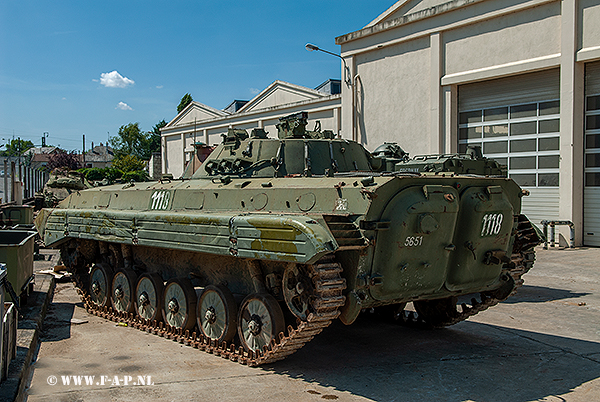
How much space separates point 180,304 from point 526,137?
14268 millimetres

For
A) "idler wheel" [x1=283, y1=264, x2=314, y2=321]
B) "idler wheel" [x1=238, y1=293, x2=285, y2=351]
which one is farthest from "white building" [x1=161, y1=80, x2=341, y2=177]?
"idler wheel" [x1=283, y1=264, x2=314, y2=321]

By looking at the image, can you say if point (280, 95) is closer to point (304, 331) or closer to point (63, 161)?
point (304, 331)

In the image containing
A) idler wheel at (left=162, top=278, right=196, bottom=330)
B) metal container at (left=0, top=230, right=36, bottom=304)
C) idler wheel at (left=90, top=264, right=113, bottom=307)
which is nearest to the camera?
idler wheel at (left=162, top=278, right=196, bottom=330)

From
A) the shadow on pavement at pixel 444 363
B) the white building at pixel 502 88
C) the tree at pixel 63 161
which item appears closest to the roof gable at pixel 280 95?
the white building at pixel 502 88

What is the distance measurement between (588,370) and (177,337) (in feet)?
16.7

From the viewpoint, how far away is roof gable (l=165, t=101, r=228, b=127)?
37716 mm

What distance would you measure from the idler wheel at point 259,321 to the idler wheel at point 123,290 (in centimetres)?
298

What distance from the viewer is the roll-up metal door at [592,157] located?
57.3 ft

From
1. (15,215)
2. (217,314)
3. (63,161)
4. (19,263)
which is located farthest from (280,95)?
(63,161)

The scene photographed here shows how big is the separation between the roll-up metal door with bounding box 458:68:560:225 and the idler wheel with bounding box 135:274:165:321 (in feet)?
45.1

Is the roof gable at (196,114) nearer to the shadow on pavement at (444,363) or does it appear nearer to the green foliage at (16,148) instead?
the green foliage at (16,148)

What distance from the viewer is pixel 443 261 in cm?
685

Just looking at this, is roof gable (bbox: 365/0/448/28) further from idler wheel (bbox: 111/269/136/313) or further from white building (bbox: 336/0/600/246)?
idler wheel (bbox: 111/269/136/313)

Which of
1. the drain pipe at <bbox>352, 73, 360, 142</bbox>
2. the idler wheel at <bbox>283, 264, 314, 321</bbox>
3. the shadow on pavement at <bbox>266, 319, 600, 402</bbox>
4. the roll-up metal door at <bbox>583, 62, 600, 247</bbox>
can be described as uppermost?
the drain pipe at <bbox>352, 73, 360, 142</bbox>
